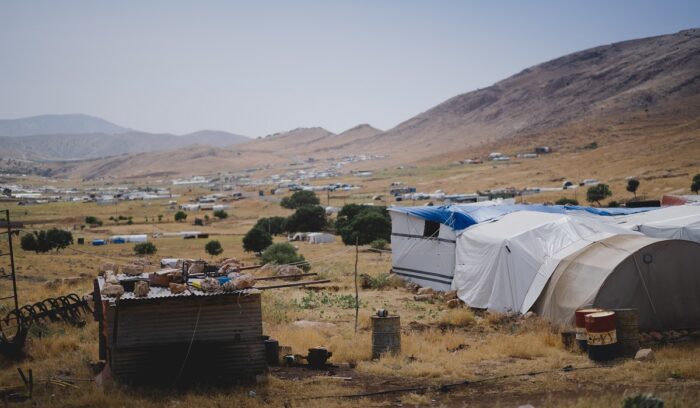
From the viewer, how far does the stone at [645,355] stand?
12023mm

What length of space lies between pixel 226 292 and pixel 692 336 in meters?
9.68

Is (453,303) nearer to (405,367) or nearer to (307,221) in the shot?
(405,367)

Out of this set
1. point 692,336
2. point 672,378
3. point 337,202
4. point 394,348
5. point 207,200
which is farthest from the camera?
point 207,200

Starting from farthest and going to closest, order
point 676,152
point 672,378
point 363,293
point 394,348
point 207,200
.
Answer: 1. point 207,200
2. point 676,152
3. point 363,293
4. point 394,348
5. point 672,378

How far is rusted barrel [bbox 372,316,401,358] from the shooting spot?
1341cm

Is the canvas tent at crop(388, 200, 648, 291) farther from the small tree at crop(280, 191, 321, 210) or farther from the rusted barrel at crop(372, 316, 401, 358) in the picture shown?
the small tree at crop(280, 191, 321, 210)

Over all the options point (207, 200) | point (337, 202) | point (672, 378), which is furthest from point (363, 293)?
point (207, 200)

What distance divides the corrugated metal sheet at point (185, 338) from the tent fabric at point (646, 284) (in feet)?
24.9

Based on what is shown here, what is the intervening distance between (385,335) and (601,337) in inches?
155

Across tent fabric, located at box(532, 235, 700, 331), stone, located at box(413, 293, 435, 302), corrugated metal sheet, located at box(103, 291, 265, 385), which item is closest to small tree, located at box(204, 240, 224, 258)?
stone, located at box(413, 293, 435, 302)

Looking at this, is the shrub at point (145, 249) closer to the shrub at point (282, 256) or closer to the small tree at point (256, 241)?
the small tree at point (256, 241)

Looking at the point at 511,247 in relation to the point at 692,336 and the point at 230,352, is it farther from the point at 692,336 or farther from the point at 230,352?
the point at 230,352

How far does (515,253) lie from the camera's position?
61.3 feet

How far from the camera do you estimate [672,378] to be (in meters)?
10.8
